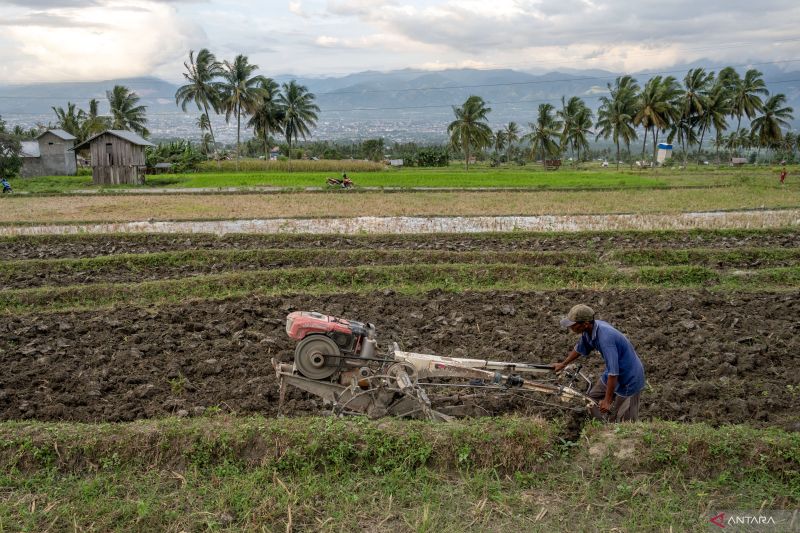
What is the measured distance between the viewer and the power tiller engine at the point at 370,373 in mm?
5422

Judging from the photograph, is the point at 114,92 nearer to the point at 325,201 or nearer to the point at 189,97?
the point at 189,97

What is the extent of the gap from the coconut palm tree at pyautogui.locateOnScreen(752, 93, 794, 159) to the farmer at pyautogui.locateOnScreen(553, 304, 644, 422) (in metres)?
56.1

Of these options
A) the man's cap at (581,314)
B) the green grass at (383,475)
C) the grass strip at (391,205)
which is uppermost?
the grass strip at (391,205)

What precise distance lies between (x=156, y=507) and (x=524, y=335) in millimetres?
5230

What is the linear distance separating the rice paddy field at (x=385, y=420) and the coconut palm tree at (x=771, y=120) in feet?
148

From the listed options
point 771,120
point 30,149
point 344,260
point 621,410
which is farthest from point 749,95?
point 621,410

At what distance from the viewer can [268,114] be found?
5081cm

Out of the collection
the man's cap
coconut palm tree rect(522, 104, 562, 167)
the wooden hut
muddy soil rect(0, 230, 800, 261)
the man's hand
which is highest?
coconut palm tree rect(522, 104, 562, 167)

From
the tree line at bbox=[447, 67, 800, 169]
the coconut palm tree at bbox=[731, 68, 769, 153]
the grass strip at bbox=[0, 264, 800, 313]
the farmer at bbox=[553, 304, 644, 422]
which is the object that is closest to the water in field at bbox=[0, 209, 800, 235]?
the grass strip at bbox=[0, 264, 800, 313]

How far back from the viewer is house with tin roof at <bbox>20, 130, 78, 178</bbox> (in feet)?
136

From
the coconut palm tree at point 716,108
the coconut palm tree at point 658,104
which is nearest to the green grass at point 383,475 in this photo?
the coconut palm tree at point 658,104

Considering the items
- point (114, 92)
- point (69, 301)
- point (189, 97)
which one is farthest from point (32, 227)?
point (114, 92)

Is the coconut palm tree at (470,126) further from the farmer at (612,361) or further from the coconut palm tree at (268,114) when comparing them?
the farmer at (612,361)

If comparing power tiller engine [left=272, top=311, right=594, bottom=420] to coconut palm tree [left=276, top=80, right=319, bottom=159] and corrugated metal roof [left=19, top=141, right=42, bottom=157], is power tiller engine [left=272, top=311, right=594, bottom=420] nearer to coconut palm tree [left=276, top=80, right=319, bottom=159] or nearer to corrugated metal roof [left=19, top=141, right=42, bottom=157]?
corrugated metal roof [left=19, top=141, right=42, bottom=157]
